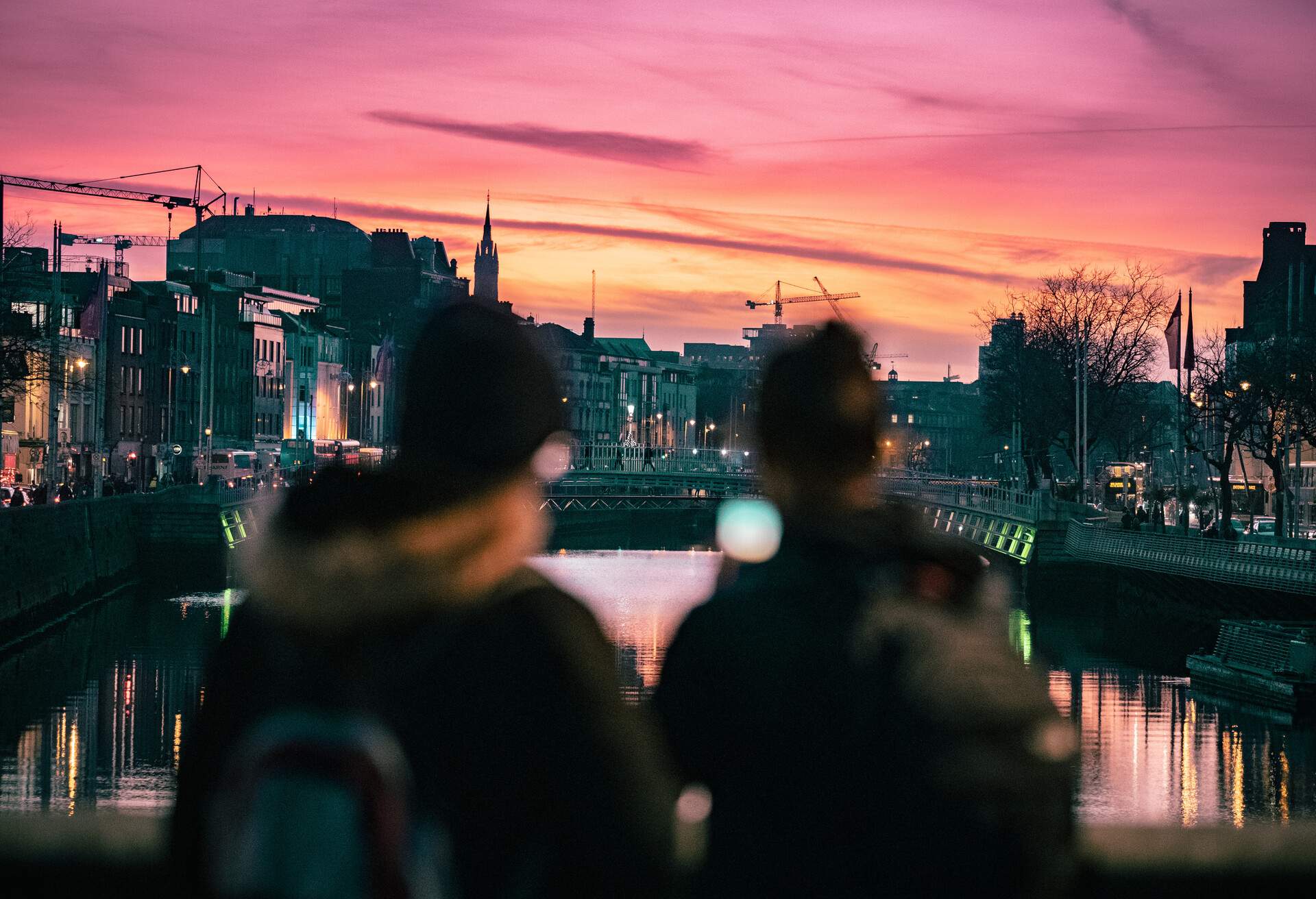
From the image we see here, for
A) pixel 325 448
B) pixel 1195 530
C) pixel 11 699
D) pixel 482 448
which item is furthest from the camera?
pixel 325 448

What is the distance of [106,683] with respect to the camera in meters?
48.9

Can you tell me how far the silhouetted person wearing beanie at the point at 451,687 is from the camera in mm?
2645

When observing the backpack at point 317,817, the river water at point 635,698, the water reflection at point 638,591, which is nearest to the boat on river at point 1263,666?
the river water at point 635,698

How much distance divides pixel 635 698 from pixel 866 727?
42167mm

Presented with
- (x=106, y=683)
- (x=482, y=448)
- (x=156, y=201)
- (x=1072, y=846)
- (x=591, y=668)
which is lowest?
(x=106, y=683)


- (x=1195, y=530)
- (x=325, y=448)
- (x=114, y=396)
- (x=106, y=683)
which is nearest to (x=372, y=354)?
(x=325, y=448)

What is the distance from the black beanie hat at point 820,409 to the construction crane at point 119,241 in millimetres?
81376

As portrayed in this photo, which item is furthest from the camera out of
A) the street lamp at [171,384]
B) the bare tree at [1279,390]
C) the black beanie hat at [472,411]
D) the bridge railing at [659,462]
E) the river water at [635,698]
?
the street lamp at [171,384]

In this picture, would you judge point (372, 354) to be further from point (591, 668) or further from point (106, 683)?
point (591, 668)

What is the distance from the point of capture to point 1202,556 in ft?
193

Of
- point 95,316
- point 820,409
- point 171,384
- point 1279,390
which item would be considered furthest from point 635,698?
point 171,384

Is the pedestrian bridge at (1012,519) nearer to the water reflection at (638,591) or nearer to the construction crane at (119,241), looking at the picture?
the water reflection at (638,591)

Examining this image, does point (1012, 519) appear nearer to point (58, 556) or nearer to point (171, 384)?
point (58, 556)

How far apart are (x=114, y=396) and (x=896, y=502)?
106 metres
